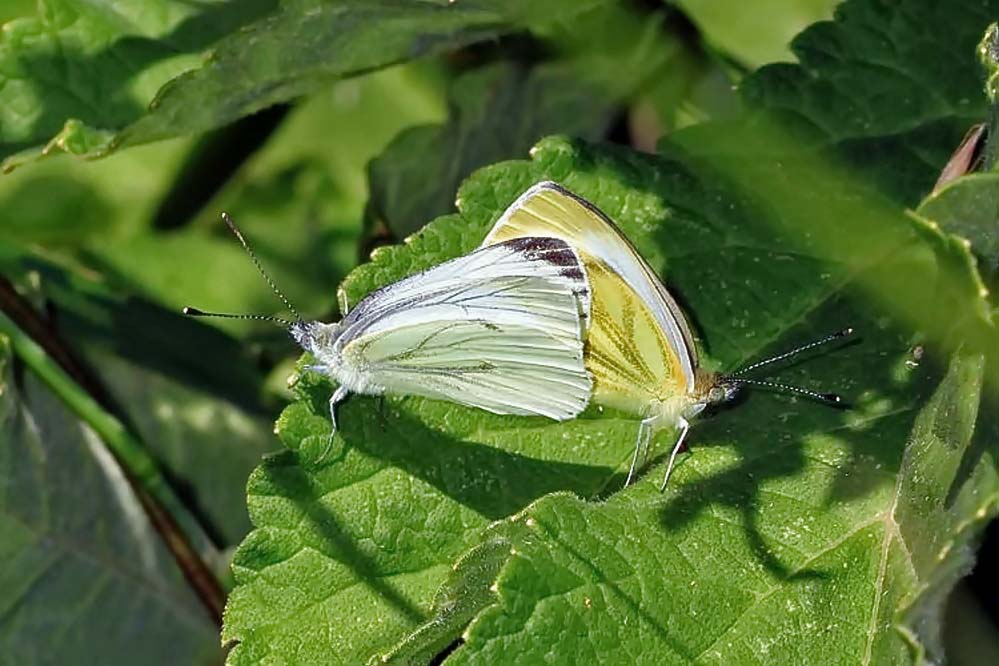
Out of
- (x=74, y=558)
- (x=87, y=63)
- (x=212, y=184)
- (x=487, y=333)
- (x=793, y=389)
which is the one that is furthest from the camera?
(x=212, y=184)

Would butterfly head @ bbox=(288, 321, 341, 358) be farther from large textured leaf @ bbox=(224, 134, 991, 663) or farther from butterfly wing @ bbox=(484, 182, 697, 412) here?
butterfly wing @ bbox=(484, 182, 697, 412)

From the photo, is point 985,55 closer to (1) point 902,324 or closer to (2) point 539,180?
(1) point 902,324

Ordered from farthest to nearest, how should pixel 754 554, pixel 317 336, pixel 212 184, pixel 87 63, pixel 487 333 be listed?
pixel 212 184 → pixel 87 63 → pixel 487 333 → pixel 317 336 → pixel 754 554

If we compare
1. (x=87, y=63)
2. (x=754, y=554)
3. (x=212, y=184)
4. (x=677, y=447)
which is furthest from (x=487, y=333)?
(x=212, y=184)

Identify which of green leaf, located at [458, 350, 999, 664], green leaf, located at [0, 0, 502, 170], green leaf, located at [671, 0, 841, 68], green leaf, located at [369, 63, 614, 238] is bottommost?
green leaf, located at [458, 350, 999, 664]

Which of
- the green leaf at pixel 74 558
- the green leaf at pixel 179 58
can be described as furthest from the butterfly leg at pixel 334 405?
the green leaf at pixel 74 558

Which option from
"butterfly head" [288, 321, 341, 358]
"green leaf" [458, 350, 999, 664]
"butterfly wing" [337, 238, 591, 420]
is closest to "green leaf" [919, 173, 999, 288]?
"green leaf" [458, 350, 999, 664]

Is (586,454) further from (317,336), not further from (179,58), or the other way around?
(179,58)
